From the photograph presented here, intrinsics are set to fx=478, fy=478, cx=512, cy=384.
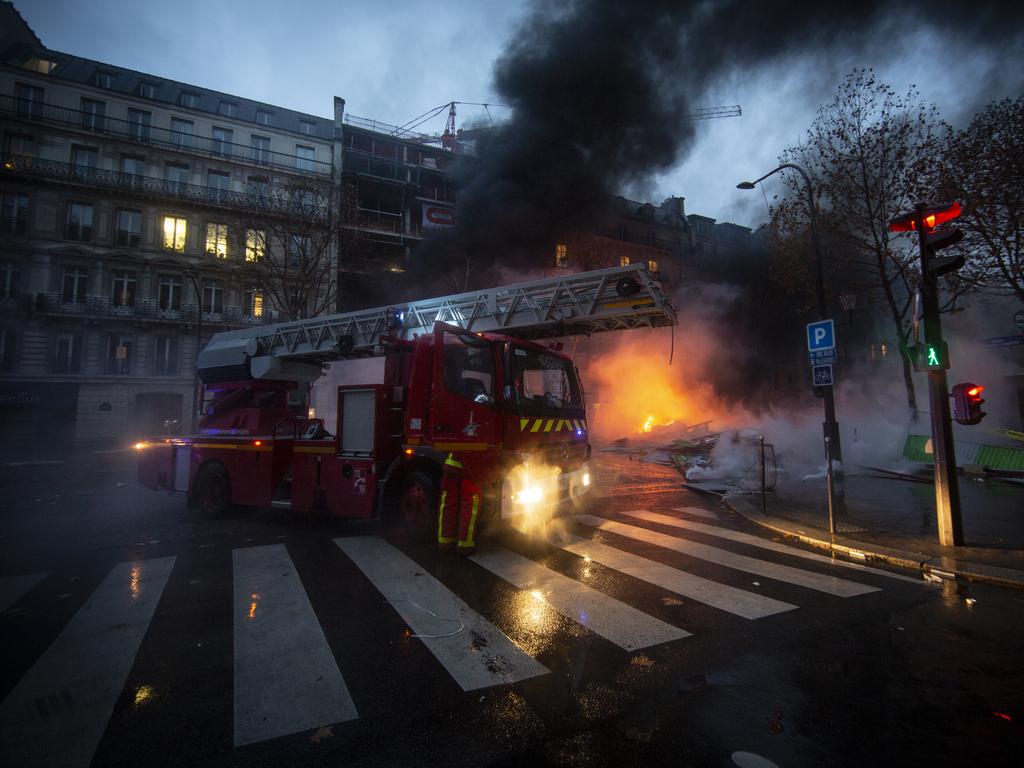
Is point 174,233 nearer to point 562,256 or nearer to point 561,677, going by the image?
point 562,256

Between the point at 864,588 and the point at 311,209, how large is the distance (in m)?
25.4

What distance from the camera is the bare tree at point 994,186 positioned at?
39.1ft

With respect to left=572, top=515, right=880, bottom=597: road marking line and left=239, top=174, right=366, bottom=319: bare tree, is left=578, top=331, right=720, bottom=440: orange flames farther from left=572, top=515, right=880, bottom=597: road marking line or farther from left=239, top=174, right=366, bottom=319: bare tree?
left=572, top=515, right=880, bottom=597: road marking line

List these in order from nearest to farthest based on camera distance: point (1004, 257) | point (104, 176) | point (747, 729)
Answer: point (747, 729), point (1004, 257), point (104, 176)

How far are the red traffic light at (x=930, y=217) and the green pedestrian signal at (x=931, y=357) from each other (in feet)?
5.16

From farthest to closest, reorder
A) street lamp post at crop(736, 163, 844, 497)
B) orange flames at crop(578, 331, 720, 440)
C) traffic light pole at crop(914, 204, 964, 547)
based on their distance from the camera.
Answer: orange flames at crop(578, 331, 720, 440) → street lamp post at crop(736, 163, 844, 497) → traffic light pole at crop(914, 204, 964, 547)

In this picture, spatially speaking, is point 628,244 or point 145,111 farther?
point 628,244

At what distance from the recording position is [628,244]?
38.0 metres

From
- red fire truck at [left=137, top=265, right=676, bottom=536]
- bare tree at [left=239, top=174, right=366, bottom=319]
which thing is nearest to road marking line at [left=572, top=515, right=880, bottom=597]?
red fire truck at [left=137, top=265, right=676, bottom=536]

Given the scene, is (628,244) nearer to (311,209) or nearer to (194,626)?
(311,209)

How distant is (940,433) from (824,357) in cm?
200

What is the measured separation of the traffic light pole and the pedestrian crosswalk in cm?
158

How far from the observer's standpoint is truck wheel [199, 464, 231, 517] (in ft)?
26.4

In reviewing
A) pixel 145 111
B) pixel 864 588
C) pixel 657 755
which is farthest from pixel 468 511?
pixel 145 111
